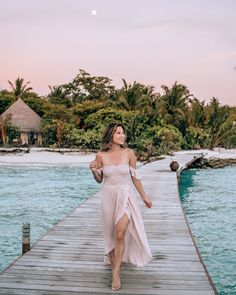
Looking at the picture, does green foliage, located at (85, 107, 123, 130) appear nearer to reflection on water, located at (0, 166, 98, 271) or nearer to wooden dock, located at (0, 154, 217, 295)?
reflection on water, located at (0, 166, 98, 271)

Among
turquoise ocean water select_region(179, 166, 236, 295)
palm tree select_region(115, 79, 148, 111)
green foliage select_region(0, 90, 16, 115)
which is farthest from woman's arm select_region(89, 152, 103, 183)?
green foliage select_region(0, 90, 16, 115)

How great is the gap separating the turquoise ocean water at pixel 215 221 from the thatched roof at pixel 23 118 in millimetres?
23051

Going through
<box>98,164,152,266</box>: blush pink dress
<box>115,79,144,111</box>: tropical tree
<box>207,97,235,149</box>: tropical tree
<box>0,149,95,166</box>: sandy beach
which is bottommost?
<box>0,149,95,166</box>: sandy beach

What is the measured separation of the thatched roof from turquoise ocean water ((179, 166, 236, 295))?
23.1 meters

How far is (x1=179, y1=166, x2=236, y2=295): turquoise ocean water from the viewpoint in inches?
331

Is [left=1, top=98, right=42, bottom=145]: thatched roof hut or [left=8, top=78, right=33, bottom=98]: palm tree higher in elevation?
[left=8, top=78, right=33, bottom=98]: palm tree

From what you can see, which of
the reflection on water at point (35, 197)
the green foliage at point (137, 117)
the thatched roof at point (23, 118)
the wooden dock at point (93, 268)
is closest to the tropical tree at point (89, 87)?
the green foliage at point (137, 117)

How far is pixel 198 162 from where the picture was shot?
34.9 meters

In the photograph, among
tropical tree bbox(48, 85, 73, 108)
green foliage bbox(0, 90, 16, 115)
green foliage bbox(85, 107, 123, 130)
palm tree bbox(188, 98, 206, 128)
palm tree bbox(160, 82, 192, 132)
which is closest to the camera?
green foliage bbox(85, 107, 123, 130)

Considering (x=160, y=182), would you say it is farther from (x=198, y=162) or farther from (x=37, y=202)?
(x=198, y=162)

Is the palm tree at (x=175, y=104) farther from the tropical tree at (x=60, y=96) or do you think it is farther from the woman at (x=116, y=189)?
the woman at (x=116, y=189)

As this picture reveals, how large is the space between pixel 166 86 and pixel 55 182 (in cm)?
2803

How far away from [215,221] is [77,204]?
5.78 metres

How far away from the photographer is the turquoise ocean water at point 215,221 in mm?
8414
